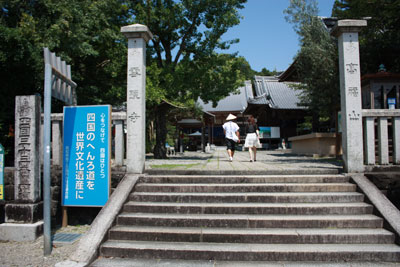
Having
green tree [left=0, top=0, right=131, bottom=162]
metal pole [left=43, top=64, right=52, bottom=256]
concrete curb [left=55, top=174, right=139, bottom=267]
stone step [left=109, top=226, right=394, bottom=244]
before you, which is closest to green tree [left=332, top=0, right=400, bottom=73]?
stone step [left=109, top=226, right=394, bottom=244]

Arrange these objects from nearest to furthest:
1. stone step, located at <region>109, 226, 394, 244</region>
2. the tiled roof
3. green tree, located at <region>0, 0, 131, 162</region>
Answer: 1. stone step, located at <region>109, 226, 394, 244</region>
2. green tree, located at <region>0, 0, 131, 162</region>
3. the tiled roof

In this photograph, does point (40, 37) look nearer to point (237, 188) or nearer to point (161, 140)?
point (161, 140)

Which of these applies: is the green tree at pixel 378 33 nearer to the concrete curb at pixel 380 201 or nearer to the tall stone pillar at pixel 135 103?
the concrete curb at pixel 380 201

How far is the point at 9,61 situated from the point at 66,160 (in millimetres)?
6208

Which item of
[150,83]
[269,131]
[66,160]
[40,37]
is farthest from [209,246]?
[269,131]

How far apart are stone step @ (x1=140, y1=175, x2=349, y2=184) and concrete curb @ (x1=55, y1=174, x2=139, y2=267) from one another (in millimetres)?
446

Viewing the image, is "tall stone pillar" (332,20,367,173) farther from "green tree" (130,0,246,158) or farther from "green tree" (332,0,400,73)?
"green tree" (130,0,246,158)

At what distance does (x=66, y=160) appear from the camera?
5355 mm

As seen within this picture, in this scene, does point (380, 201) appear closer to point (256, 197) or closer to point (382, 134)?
point (382, 134)

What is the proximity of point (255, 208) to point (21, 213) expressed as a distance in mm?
4358

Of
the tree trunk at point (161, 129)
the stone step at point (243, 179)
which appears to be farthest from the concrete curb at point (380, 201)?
the tree trunk at point (161, 129)

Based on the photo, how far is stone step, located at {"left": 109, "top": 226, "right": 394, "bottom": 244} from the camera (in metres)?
4.16

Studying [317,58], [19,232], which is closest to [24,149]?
[19,232]

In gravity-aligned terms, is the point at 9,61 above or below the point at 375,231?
above
